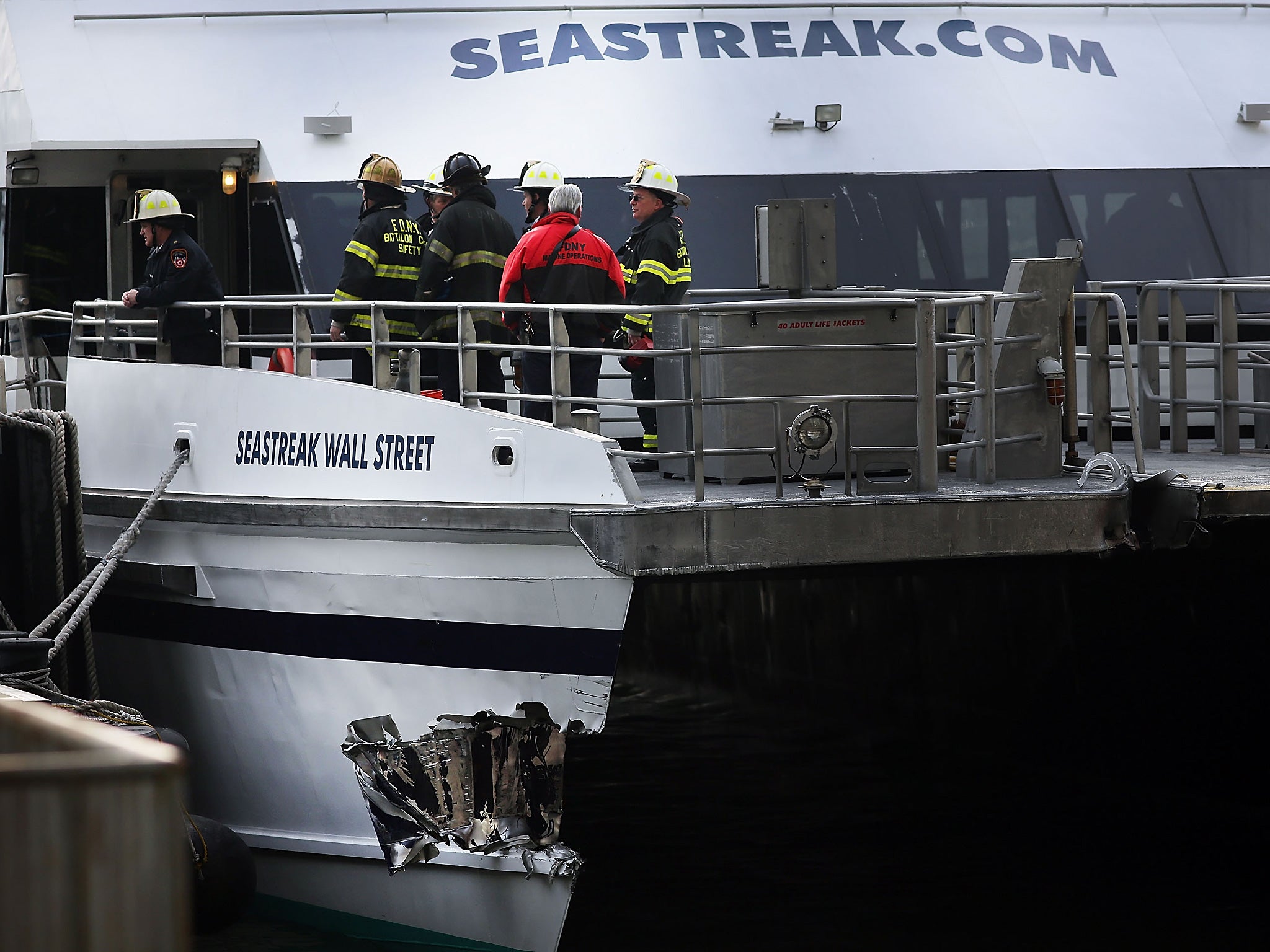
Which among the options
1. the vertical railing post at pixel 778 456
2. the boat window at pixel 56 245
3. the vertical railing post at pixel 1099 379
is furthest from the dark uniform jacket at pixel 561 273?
the boat window at pixel 56 245

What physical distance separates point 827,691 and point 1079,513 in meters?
2.30

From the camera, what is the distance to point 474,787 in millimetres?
6398

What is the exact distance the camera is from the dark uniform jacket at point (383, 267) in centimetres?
792

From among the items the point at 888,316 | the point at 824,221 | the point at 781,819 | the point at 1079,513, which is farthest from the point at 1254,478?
the point at 781,819

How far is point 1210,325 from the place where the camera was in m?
9.16

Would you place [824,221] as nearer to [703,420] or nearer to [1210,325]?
[703,420]

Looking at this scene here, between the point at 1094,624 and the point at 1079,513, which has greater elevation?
the point at 1079,513

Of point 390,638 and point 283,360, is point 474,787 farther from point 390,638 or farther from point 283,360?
point 283,360

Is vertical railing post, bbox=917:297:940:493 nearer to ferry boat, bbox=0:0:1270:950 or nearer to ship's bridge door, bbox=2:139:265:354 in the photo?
ferry boat, bbox=0:0:1270:950

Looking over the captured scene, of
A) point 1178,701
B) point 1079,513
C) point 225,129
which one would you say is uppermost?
point 225,129

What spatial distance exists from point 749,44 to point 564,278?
10.6ft

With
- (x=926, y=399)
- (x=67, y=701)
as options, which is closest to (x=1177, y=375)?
(x=926, y=399)

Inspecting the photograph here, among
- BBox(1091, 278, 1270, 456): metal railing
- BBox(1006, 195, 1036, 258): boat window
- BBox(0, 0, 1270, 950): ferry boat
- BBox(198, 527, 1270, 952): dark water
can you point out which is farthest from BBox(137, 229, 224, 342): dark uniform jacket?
BBox(1006, 195, 1036, 258): boat window

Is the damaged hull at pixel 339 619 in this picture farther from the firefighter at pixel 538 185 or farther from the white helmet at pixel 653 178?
the white helmet at pixel 653 178
